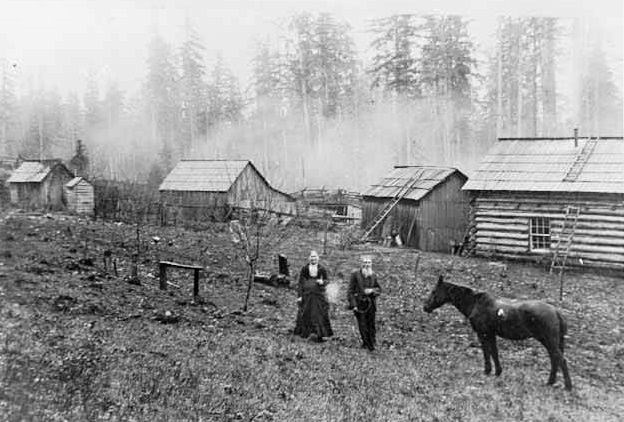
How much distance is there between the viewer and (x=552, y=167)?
2155 cm

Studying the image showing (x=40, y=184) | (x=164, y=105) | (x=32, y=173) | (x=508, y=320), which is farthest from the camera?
(x=164, y=105)

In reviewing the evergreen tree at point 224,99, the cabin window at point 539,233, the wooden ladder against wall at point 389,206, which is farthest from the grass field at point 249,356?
the evergreen tree at point 224,99

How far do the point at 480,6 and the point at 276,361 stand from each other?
29.2ft

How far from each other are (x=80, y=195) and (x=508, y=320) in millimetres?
32059

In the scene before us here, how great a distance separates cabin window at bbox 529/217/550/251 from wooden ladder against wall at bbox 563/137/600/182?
1.75 metres

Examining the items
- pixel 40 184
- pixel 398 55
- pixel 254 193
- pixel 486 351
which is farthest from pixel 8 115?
pixel 486 351

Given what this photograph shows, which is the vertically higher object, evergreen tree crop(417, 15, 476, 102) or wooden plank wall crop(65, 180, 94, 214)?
evergreen tree crop(417, 15, 476, 102)

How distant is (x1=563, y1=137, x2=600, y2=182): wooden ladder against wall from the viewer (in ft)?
67.8

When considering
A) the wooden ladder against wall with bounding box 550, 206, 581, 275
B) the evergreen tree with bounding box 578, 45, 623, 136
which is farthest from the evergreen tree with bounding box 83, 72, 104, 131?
A: the wooden ladder against wall with bounding box 550, 206, 581, 275

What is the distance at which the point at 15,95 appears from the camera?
240 ft

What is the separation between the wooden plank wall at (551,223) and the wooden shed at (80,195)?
24284mm

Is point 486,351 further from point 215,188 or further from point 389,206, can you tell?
point 215,188

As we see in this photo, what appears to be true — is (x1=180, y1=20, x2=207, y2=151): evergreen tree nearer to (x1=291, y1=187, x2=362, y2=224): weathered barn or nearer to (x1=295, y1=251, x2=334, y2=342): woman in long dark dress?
(x1=291, y1=187, x2=362, y2=224): weathered barn

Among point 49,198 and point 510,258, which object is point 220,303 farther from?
point 49,198
